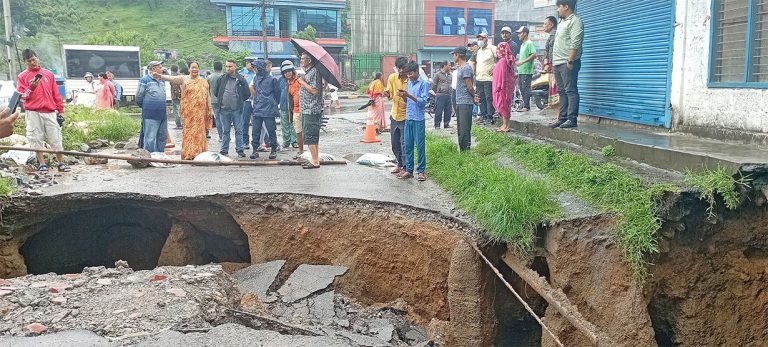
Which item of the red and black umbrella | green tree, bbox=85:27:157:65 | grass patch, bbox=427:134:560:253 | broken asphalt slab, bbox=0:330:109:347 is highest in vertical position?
green tree, bbox=85:27:157:65

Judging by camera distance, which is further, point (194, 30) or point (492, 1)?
point (194, 30)

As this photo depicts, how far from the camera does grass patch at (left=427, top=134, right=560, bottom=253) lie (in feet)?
17.8

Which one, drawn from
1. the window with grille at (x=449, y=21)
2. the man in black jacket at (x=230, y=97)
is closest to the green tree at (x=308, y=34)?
the window with grille at (x=449, y=21)

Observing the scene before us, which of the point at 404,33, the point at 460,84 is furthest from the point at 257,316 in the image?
the point at 404,33

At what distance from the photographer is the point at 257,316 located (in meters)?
4.74

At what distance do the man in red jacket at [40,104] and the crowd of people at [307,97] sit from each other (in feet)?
0.04

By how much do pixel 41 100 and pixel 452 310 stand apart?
6.04 meters

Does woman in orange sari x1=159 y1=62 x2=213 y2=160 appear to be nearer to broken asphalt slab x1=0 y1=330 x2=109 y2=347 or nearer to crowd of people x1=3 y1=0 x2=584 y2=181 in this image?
crowd of people x1=3 y1=0 x2=584 y2=181

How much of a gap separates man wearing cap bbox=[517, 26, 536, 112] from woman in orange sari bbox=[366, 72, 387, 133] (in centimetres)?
296

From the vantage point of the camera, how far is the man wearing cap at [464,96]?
8.08 m

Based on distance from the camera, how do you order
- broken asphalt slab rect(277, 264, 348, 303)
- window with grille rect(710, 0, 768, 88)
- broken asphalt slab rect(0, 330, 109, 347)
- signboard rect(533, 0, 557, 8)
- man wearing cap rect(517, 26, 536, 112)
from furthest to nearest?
1. signboard rect(533, 0, 557, 8)
2. man wearing cap rect(517, 26, 536, 112)
3. window with grille rect(710, 0, 768, 88)
4. broken asphalt slab rect(277, 264, 348, 303)
5. broken asphalt slab rect(0, 330, 109, 347)

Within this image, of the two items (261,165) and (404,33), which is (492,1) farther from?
(261,165)

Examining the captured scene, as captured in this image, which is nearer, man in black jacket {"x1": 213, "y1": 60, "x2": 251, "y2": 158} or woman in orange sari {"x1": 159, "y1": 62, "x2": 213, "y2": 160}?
woman in orange sari {"x1": 159, "y1": 62, "x2": 213, "y2": 160}

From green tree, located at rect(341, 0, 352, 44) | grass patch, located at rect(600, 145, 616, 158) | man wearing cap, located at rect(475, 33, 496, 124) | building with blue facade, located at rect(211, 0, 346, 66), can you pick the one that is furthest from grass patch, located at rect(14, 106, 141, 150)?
green tree, located at rect(341, 0, 352, 44)
